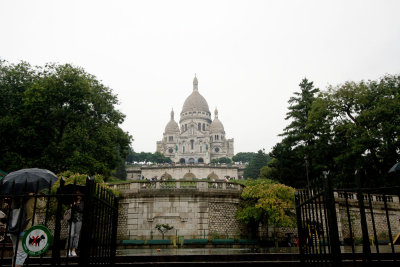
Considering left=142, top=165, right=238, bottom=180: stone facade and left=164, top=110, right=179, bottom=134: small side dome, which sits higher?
left=164, top=110, right=179, bottom=134: small side dome

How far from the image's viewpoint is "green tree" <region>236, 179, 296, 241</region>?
19703mm

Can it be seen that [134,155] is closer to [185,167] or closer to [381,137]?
[185,167]

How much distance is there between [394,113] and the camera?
23750mm

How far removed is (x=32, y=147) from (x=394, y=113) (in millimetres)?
27429

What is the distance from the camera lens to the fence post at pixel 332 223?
4.12m

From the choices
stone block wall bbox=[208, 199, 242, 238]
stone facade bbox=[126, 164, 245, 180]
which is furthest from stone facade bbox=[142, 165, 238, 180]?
stone block wall bbox=[208, 199, 242, 238]

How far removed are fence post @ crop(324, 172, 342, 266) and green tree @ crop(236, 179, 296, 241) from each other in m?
15.8

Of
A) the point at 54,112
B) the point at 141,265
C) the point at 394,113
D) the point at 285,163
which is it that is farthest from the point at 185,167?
the point at 141,265

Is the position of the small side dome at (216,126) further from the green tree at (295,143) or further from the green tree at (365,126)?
the green tree at (365,126)

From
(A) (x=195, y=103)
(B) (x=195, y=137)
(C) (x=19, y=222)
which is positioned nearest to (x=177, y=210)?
(C) (x=19, y=222)

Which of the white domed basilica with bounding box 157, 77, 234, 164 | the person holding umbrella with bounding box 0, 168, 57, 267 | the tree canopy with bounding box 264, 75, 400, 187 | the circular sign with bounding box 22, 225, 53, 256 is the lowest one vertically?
the circular sign with bounding box 22, 225, 53, 256

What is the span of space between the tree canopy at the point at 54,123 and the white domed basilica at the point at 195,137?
73.6 metres

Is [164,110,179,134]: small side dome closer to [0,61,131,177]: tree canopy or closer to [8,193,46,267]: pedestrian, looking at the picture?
[0,61,131,177]: tree canopy

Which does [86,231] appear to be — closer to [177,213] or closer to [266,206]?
[266,206]
